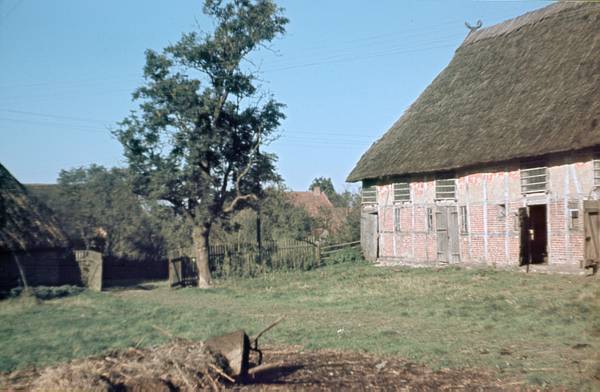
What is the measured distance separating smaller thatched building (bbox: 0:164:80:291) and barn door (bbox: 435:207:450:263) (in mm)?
15371

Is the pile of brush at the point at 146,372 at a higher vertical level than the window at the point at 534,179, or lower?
lower

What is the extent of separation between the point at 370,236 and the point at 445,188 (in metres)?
5.88

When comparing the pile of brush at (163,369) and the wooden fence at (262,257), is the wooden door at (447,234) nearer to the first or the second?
the wooden fence at (262,257)

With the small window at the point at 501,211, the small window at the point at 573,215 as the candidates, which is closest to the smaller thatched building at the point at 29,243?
the small window at the point at 501,211

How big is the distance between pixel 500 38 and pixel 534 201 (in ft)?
36.3

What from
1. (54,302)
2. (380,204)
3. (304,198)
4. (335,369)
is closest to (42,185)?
(54,302)

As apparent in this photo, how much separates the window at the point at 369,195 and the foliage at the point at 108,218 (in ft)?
42.2

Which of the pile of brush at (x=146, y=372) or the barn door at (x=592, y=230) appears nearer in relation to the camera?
the pile of brush at (x=146, y=372)

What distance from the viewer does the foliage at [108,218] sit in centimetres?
3366

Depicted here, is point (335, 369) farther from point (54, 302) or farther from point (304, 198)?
point (304, 198)

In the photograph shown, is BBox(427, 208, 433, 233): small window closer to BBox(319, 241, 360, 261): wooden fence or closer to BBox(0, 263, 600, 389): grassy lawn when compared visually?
BBox(0, 263, 600, 389): grassy lawn

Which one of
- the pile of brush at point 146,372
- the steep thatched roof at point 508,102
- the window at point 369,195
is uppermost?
the steep thatched roof at point 508,102

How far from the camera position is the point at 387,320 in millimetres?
13430

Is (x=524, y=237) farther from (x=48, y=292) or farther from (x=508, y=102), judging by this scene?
(x=48, y=292)
